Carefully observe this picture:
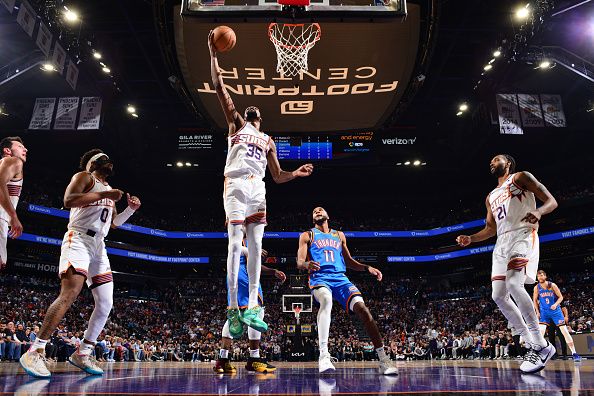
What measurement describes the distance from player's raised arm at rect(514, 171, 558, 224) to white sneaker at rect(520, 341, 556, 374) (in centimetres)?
139

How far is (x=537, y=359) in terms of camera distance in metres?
4.61

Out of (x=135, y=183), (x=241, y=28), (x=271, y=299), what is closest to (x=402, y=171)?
(x=271, y=299)

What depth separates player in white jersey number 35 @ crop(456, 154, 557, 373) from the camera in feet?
15.2

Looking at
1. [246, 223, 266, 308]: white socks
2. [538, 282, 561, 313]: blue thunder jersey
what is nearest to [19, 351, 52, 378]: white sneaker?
[246, 223, 266, 308]: white socks

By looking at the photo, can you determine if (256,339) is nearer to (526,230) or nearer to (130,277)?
(526,230)

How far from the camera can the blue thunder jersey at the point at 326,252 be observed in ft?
17.6

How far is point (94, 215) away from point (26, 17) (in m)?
12.8

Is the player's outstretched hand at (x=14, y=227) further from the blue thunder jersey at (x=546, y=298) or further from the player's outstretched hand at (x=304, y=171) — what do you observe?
the blue thunder jersey at (x=546, y=298)

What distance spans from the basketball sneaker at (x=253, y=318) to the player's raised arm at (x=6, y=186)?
2732mm

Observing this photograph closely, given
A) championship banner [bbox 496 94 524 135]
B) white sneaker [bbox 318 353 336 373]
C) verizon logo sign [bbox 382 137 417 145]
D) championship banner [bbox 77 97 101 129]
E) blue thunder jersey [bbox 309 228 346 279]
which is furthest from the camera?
verizon logo sign [bbox 382 137 417 145]

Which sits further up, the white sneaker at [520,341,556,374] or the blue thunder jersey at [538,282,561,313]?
the blue thunder jersey at [538,282,561,313]

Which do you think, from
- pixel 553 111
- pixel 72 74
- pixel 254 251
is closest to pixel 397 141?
pixel 553 111

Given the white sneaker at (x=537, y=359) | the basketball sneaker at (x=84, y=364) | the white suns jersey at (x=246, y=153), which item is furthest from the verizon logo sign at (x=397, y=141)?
the basketball sneaker at (x=84, y=364)

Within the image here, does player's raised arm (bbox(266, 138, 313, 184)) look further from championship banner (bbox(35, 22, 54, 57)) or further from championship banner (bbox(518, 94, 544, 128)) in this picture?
championship banner (bbox(518, 94, 544, 128))
